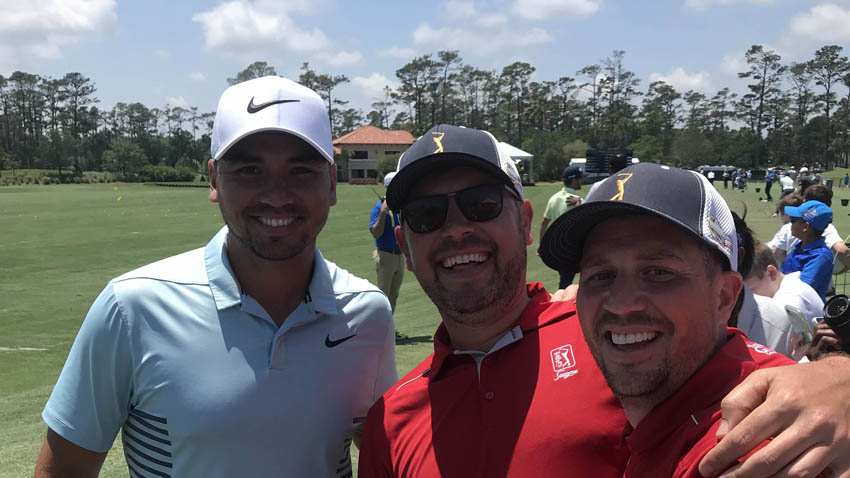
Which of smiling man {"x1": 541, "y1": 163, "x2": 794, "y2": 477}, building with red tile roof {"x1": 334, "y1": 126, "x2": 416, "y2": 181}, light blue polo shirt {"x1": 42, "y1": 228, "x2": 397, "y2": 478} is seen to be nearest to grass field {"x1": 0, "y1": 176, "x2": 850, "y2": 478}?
light blue polo shirt {"x1": 42, "y1": 228, "x2": 397, "y2": 478}

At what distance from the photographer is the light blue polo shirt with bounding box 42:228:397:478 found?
7.63 ft

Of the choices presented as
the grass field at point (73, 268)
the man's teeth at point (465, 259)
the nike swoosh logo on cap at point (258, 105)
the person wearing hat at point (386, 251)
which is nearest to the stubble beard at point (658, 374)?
the man's teeth at point (465, 259)

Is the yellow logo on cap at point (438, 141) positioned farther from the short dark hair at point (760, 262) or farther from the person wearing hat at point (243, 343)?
the short dark hair at point (760, 262)

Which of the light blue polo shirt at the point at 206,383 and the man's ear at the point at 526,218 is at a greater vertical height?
the man's ear at the point at 526,218

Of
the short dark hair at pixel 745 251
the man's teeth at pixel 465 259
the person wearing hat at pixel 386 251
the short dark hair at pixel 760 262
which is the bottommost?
the person wearing hat at pixel 386 251

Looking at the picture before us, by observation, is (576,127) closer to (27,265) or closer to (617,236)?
(27,265)

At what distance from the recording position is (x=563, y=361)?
235 cm

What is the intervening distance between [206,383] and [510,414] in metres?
1.07

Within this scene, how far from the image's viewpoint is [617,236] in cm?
191

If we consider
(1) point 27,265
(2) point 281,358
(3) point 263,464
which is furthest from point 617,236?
(1) point 27,265

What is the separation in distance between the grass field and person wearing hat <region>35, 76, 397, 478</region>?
2.96 metres

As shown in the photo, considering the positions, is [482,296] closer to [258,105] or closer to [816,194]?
[258,105]

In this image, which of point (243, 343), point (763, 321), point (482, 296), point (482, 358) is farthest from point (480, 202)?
point (763, 321)

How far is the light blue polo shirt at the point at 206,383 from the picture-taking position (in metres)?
2.32
